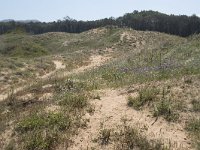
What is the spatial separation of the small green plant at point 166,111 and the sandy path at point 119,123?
0.72ft

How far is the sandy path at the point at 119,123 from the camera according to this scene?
9.24 metres

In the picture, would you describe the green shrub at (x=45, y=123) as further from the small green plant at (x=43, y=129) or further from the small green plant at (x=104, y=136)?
the small green plant at (x=104, y=136)

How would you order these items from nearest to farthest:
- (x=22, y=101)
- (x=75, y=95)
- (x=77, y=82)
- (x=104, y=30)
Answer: (x=75, y=95) → (x=22, y=101) → (x=77, y=82) → (x=104, y=30)

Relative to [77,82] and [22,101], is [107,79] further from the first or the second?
[22,101]

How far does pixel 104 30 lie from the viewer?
72188 millimetres

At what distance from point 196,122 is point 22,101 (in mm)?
7243

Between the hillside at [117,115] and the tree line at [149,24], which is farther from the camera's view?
the tree line at [149,24]

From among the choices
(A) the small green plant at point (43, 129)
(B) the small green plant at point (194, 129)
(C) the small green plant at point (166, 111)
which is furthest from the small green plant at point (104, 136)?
(B) the small green plant at point (194, 129)

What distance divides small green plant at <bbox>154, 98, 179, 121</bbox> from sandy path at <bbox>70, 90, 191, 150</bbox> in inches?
8.7

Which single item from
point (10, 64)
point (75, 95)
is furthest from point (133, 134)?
point (10, 64)

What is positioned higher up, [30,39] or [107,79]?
[107,79]

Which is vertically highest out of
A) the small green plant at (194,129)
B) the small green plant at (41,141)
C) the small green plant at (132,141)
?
the small green plant at (194,129)

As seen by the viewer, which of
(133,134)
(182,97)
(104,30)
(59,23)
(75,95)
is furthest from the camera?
Answer: (59,23)

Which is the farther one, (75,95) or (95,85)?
(95,85)
